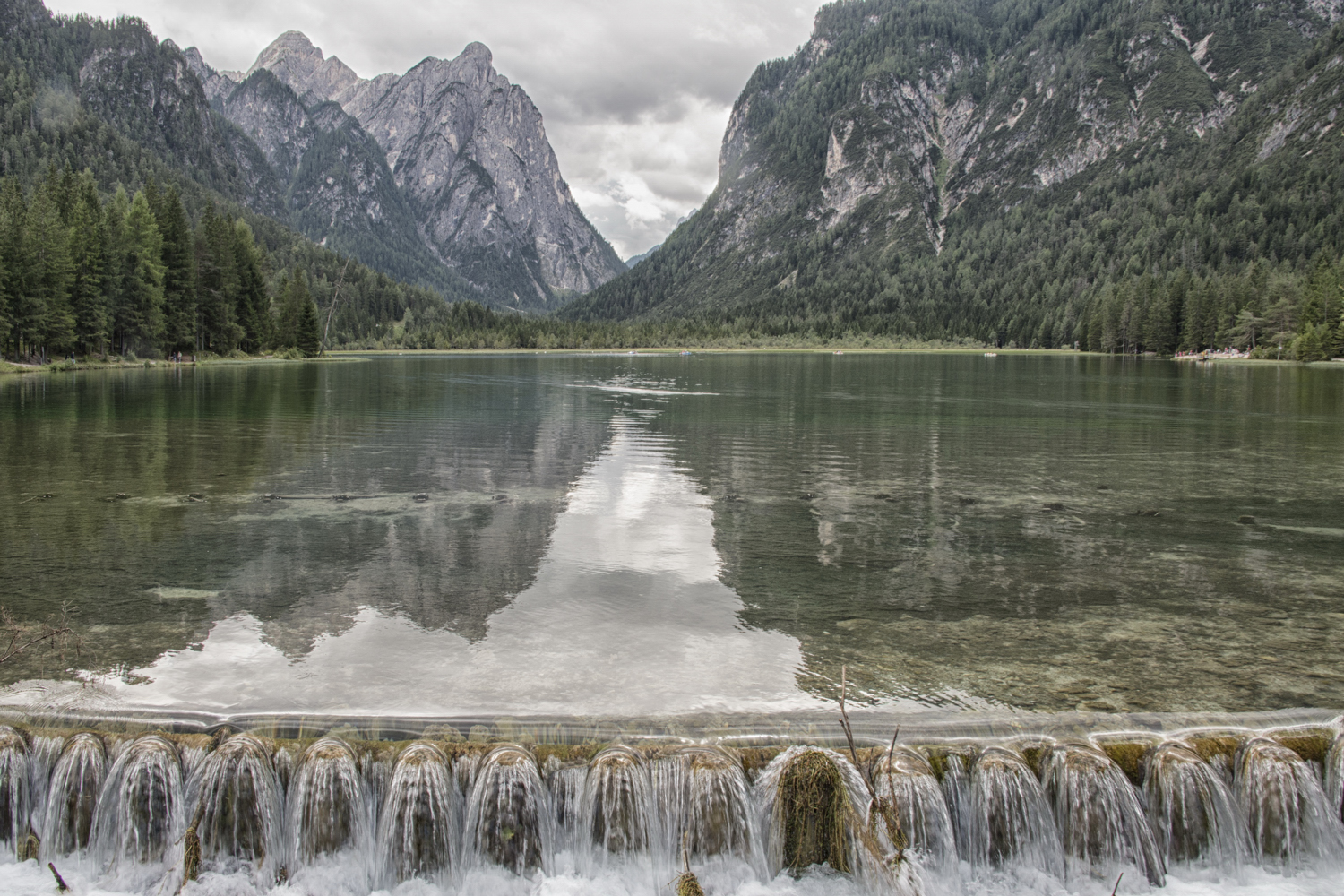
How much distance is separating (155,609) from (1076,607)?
1653 centimetres

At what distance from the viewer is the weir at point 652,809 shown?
853 cm

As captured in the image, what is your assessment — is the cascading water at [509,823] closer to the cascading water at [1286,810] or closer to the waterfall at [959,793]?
the waterfall at [959,793]

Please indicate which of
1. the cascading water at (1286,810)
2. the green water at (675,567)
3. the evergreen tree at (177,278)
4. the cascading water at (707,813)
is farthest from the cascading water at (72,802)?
the evergreen tree at (177,278)

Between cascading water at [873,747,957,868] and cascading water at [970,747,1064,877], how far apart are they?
34 cm

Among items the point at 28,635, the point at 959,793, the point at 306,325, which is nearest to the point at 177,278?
the point at 306,325

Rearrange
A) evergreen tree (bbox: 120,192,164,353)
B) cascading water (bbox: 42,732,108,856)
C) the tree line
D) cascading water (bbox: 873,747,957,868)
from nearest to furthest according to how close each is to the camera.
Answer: cascading water (bbox: 873,747,957,868) < cascading water (bbox: 42,732,108,856) < the tree line < evergreen tree (bbox: 120,192,164,353)

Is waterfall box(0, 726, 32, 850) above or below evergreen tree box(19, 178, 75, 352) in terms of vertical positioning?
below

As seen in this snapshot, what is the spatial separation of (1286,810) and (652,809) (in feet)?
23.3

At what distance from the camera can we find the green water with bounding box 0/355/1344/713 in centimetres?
1129

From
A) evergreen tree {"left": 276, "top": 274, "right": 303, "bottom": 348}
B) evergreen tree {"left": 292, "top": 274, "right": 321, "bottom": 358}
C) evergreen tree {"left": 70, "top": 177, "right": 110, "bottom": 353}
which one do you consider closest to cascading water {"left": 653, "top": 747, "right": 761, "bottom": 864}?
evergreen tree {"left": 70, "top": 177, "right": 110, "bottom": 353}

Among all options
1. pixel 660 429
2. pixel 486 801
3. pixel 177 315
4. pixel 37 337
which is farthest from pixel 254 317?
pixel 486 801

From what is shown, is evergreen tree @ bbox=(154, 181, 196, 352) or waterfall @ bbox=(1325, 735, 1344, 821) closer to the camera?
waterfall @ bbox=(1325, 735, 1344, 821)

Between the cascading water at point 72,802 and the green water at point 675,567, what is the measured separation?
1.33m

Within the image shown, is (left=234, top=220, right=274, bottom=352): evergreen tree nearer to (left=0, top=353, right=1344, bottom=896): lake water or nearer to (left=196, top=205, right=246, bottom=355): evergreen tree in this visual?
(left=196, top=205, right=246, bottom=355): evergreen tree
